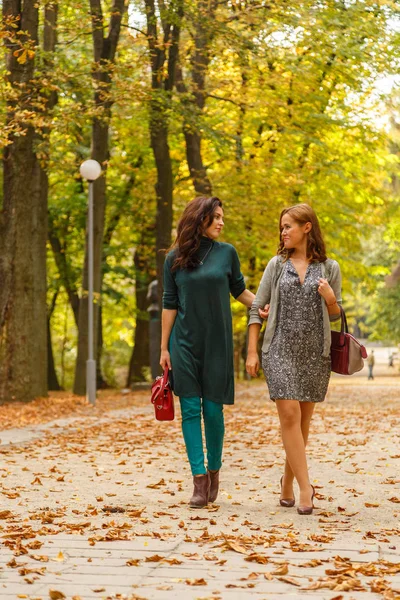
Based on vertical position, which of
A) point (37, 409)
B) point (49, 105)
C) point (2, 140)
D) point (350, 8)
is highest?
point (350, 8)

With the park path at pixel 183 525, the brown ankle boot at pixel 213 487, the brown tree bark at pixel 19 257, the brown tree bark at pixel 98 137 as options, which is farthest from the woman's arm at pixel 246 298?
the brown tree bark at pixel 19 257

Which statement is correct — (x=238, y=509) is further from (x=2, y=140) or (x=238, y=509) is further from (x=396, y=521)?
(x=2, y=140)

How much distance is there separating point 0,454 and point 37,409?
6574 mm

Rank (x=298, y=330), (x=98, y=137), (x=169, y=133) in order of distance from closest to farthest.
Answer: (x=298, y=330) < (x=98, y=137) < (x=169, y=133)

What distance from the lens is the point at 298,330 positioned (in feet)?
23.4

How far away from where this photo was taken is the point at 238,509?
741 cm

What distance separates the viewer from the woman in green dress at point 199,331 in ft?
24.5

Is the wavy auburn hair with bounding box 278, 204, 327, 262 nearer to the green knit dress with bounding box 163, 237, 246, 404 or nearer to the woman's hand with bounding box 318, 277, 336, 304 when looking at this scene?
the woman's hand with bounding box 318, 277, 336, 304

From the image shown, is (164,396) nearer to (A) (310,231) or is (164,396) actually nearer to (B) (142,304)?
(A) (310,231)

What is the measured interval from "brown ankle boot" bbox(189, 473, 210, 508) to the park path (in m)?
0.08

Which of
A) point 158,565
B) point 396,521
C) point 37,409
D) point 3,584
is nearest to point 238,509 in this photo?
point 396,521

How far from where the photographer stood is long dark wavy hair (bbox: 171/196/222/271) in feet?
24.6

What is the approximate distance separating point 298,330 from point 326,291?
0.31 meters

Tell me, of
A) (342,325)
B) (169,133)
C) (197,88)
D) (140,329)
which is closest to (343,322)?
(342,325)
